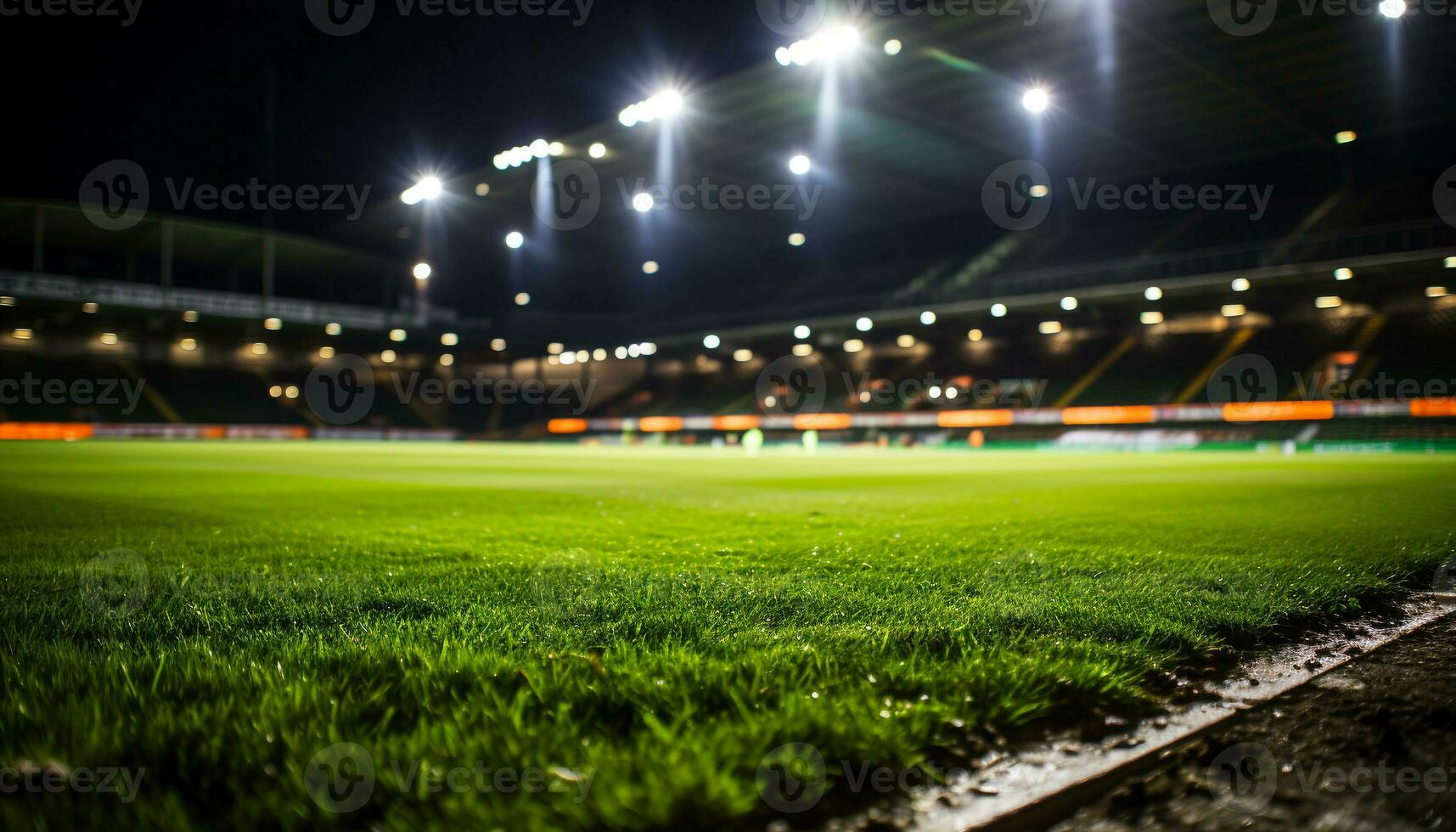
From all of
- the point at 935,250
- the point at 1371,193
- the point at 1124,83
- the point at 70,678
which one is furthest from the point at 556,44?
the point at 1371,193

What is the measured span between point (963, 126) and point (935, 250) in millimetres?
15481

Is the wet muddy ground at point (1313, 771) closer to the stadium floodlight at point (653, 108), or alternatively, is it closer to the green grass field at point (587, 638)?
the green grass field at point (587, 638)

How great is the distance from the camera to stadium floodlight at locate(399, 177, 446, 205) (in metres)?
31.0

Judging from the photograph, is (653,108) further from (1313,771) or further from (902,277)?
(1313,771)

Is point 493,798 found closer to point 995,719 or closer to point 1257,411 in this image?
point 995,719

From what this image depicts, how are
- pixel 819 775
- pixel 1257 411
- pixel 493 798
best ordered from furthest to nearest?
1. pixel 1257 411
2. pixel 819 775
3. pixel 493 798

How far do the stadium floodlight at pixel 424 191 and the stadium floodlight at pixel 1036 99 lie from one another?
21.4m

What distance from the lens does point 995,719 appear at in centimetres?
217

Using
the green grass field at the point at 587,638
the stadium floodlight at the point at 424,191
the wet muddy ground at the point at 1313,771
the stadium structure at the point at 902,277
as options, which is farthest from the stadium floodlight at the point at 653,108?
the wet muddy ground at the point at 1313,771

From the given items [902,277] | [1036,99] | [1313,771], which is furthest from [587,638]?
[902,277]

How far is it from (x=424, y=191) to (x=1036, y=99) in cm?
2393

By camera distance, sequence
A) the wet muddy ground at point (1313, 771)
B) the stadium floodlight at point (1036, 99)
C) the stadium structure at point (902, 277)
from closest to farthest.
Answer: the wet muddy ground at point (1313, 771) → the stadium floodlight at point (1036, 99) → the stadium structure at point (902, 277)

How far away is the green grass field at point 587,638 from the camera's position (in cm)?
169

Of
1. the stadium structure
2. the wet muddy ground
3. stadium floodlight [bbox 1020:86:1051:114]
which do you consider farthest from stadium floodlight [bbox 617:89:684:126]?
the wet muddy ground
